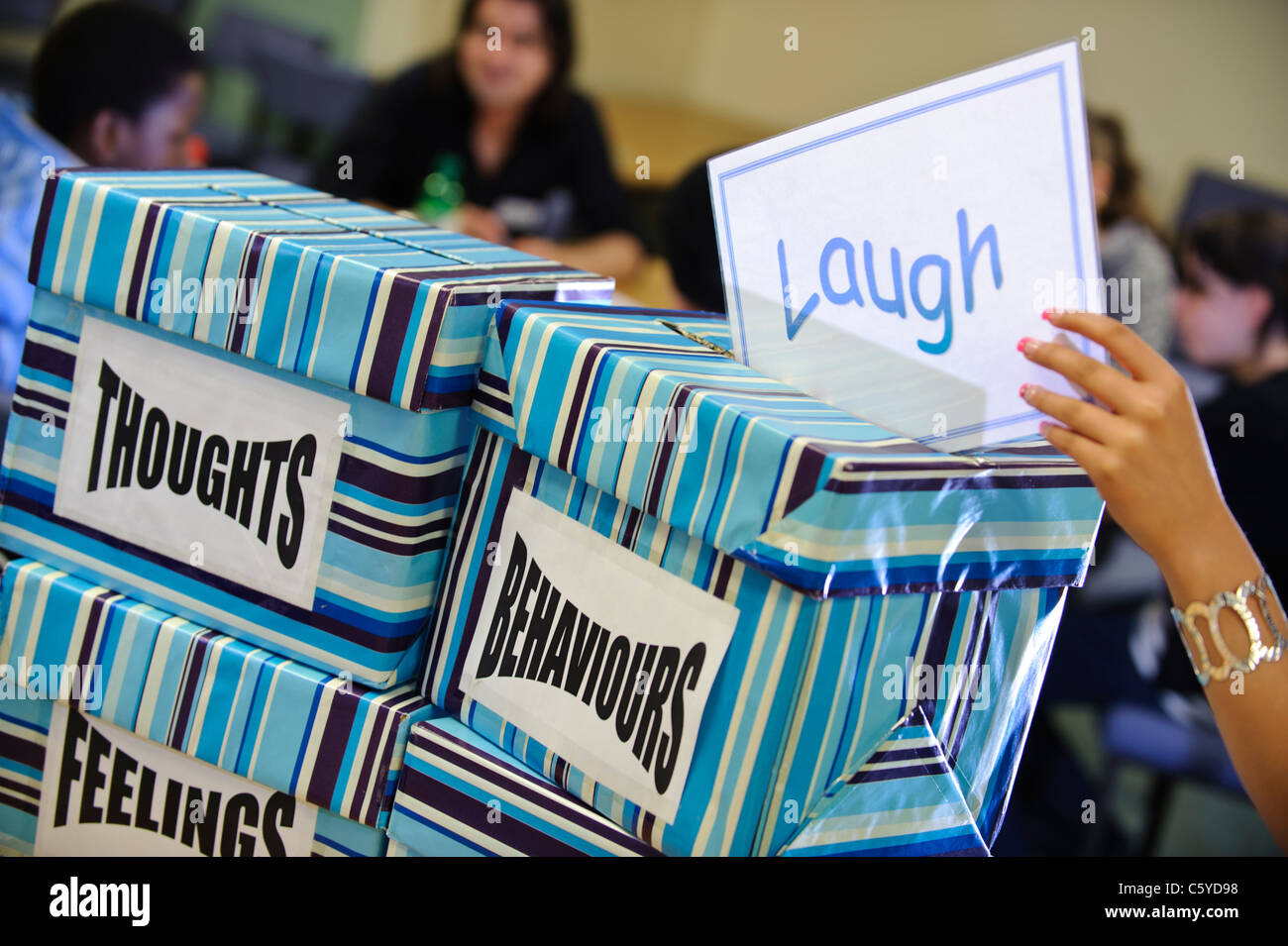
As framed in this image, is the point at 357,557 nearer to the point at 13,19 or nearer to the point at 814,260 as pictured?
the point at 814,260

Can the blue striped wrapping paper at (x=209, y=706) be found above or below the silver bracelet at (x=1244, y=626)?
below

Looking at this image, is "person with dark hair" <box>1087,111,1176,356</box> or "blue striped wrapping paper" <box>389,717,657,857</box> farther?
"person with dark hair" <box>1087,111,1176,356</box>

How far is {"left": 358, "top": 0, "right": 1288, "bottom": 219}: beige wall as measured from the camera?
530 centimetres

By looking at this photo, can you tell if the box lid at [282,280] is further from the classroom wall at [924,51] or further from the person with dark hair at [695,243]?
the classroom wall at [924,51]

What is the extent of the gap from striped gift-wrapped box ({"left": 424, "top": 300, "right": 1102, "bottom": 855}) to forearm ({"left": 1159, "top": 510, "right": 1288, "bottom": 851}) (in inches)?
2.3

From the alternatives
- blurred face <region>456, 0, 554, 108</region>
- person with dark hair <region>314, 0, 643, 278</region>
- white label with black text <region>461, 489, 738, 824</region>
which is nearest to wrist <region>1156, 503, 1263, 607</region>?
white label with black text <region>461, 489, 738, 824</region>

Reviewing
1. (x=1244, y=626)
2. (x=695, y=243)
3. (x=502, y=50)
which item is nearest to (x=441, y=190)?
(x=502, y=50)

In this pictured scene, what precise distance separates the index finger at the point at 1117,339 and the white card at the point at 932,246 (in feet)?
0.04

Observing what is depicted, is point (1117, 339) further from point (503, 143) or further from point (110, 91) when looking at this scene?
point (503, 143)

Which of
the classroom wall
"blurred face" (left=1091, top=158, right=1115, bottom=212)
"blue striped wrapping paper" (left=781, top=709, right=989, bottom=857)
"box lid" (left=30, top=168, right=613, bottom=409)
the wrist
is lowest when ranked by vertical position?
"blue striped wrapping paper" (left=781, top=709, right=989, bottom=857)

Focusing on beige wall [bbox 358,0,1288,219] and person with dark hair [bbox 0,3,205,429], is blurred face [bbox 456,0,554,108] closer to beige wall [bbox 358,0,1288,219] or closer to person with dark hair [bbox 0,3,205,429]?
person with dark hair [bbox 0,3,205,429]

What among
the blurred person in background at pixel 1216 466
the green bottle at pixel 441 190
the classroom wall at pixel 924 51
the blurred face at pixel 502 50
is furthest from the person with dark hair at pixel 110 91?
the classroom wall at pixel 924 51

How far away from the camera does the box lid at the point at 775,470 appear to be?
24.1 inches

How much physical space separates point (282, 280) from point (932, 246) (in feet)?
1.34
